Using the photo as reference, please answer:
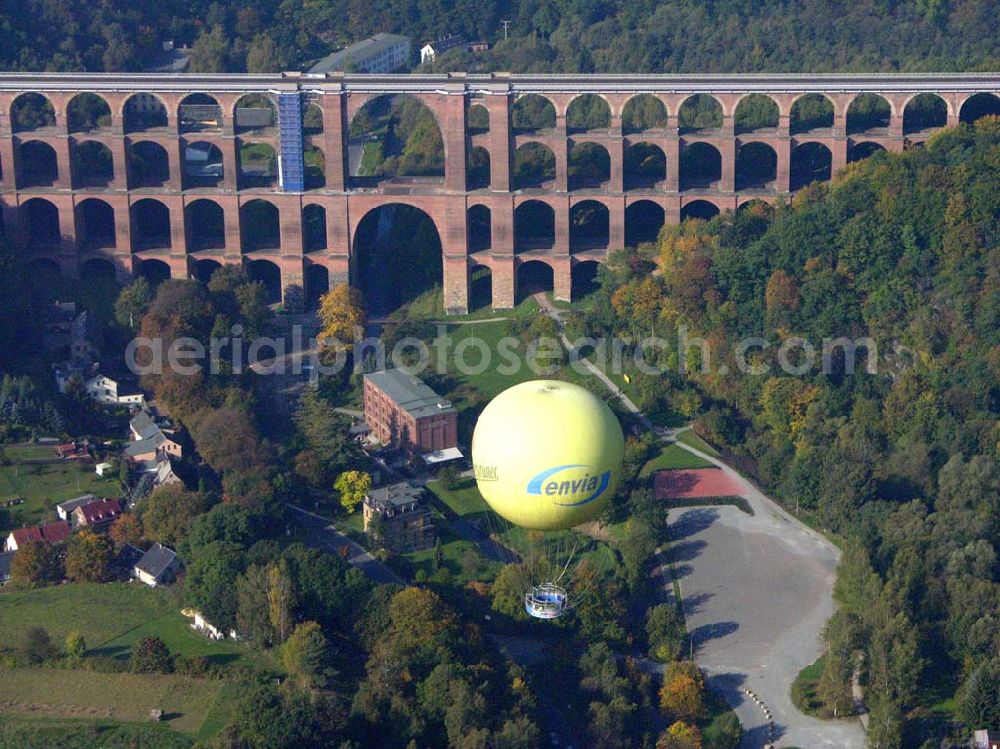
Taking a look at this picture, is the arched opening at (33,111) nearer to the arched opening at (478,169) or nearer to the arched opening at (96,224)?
the arched opening at (96,224)

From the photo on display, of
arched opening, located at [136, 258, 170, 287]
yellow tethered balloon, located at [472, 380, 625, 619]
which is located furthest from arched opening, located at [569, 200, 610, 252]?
Answer: yellow tethered balloon, located at [472, 380, 625, 619]

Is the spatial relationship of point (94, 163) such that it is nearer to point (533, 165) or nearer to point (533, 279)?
Result: point (533, 165)

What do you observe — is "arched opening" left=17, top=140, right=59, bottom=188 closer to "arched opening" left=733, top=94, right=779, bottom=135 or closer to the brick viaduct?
the brick viaduct

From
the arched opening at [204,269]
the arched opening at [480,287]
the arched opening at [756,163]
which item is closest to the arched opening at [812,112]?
the arched opening at [756,163]

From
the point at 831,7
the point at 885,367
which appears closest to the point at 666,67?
the point at 831,7

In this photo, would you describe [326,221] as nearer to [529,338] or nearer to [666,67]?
[529,338]

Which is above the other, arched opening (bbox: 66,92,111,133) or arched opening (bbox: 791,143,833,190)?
arched opening (bbox: 66,92,111,133)
